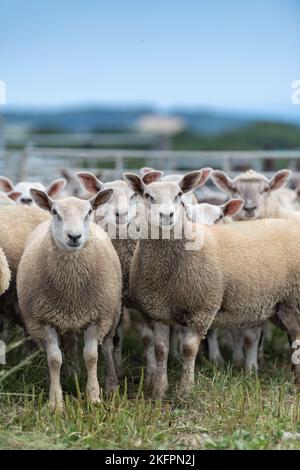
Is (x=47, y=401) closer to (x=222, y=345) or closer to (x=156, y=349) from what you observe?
(x=156, y=349)

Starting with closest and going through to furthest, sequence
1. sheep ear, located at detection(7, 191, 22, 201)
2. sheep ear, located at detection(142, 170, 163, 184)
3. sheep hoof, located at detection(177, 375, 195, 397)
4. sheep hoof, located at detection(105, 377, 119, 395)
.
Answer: sheep hoof, located at detection(177, 375, 195, 397)
sheep hoof, located at detection(105, 377, 119, 395)
sheep ear, located at detection(142, 170, 163, 184)
sheep ear, located at detection(7, 191, 22, 201)

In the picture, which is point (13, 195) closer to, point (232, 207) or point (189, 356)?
point (232, 207)

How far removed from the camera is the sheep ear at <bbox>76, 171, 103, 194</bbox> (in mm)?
6297

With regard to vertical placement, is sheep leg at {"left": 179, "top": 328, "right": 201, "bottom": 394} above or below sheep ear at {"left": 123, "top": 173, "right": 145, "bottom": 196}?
below

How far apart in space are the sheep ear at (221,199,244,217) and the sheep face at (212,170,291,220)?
0.42 meters

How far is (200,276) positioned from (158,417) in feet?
3.16

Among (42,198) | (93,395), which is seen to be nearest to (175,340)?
(93,395)

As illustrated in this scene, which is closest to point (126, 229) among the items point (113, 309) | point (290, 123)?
point (113, 309)

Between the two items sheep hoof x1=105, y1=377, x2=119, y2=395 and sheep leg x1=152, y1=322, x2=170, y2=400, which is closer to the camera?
sheep leg x1=152, y1=322, x2=170, y2=400

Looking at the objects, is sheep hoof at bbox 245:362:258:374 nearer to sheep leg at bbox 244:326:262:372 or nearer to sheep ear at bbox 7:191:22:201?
sheep leg at bbox 244:326:262:372

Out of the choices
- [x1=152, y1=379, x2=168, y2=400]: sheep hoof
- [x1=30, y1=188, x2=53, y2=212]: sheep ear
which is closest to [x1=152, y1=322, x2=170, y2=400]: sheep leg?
[x1=152, y1=379, x2=168, y2=400]: sheep hoof

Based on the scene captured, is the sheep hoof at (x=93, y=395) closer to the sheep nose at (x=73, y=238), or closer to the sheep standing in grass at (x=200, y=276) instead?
the sheep standing in grass at (x=200, y=276)

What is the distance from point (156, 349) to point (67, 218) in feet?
3.76

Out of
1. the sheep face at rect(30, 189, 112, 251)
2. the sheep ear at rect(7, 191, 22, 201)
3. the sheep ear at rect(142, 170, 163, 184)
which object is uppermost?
the sheep ear at rect(142, 170, 163, 184)
